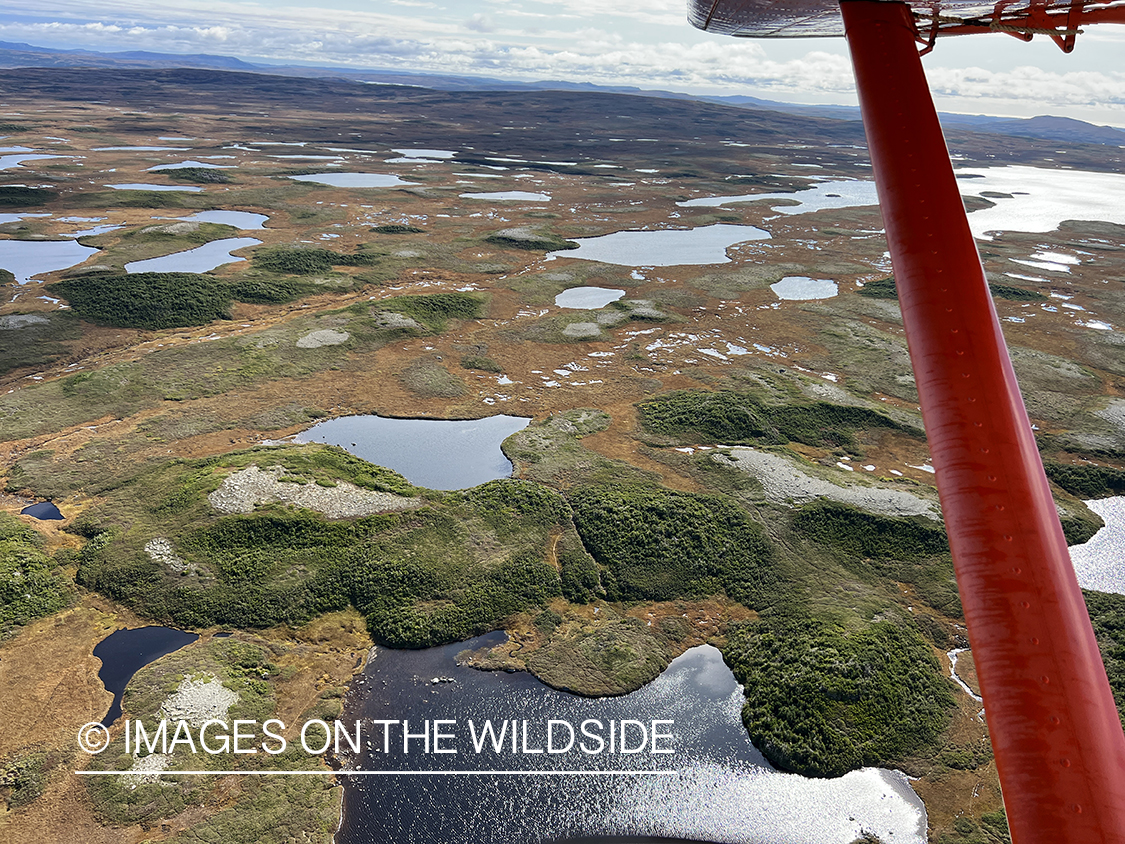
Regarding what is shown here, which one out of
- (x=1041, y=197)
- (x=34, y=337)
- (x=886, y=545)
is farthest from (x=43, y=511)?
(x=1041, y=197)

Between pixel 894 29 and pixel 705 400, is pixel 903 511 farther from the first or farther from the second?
pixel 894 29

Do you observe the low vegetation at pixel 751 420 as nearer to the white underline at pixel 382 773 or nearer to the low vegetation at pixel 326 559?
the low vegetation at pixel 326 559

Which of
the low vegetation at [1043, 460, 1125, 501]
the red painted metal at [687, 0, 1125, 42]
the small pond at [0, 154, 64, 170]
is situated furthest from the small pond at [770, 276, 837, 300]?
the small pond at [0, 154, 64, 170]

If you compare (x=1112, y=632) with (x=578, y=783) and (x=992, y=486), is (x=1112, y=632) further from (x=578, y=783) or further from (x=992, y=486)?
(x=992, y=486)

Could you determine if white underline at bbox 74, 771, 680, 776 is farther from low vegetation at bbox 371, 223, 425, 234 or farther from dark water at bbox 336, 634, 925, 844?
low vegetation at bbox 371, 223, 425, 234

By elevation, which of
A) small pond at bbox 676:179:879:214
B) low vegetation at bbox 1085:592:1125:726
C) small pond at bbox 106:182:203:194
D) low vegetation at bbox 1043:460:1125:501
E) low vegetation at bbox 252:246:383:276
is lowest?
low vegetation at bbox 1085:592:1125:726

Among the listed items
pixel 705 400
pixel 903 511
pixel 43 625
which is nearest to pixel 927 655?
pixel 903 511

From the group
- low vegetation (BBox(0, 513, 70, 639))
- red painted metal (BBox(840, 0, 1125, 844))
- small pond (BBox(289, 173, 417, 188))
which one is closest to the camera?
red painted metal (BBox(840, 0, 1125, 844))
